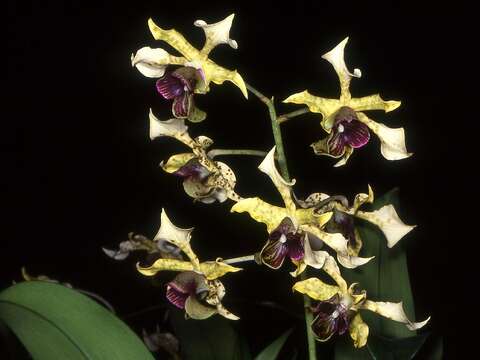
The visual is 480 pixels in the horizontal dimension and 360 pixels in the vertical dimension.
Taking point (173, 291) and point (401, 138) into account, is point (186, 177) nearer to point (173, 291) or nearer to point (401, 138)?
point (173, 291)

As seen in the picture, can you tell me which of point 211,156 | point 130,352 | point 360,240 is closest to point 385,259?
point 360,240

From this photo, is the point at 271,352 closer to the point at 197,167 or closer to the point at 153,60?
the point at 197,167

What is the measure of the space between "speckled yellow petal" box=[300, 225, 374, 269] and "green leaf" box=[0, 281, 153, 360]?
1.36ft

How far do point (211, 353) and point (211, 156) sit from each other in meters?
0.52

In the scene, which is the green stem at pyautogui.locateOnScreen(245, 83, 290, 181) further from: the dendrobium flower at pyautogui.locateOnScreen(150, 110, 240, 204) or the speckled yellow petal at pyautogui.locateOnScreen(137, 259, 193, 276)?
the speckled yellow petal at pyautogui.locateOnScreen(137, 259, 193, 276)

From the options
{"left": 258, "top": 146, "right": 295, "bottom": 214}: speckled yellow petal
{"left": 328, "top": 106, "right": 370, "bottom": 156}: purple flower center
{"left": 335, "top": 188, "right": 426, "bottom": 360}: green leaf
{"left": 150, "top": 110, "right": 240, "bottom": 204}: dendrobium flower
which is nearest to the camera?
{"left": 258, "top": 146, "right": 295, "bottom": 214}: speckled yellow petal

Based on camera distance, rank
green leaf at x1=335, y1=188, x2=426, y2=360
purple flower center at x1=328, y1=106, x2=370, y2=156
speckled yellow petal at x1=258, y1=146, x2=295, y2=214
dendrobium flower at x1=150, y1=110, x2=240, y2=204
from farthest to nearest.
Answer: green leaf at x1=335, y1=188, x2=426, y2=360
dendrobium flower at x1=150, y1=110, x2=240, y2=204
purple flower center at x1=328, y1=106, x2=370, y2=156
speckled yellow petal at x1=258, y1=146, x2=295, y2=214

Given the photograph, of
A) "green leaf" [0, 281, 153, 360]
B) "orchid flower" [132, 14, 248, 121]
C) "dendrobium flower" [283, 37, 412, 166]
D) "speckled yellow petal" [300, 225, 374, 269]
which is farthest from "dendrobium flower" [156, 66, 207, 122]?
"green leaf" [0, 281, 153, 360]

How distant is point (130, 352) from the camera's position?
167 cm

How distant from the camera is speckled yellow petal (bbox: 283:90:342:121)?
1585 mm

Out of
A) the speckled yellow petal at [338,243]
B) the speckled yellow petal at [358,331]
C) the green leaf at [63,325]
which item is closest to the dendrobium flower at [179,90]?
the speckled yellow petal at [338,243]

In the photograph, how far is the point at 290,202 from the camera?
160cm

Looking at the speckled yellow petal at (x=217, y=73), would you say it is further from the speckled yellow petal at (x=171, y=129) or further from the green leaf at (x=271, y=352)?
the green leaf at (x=271, y=352)

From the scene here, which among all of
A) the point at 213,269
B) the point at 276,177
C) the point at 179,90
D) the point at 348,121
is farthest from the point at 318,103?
the point at 213,269
